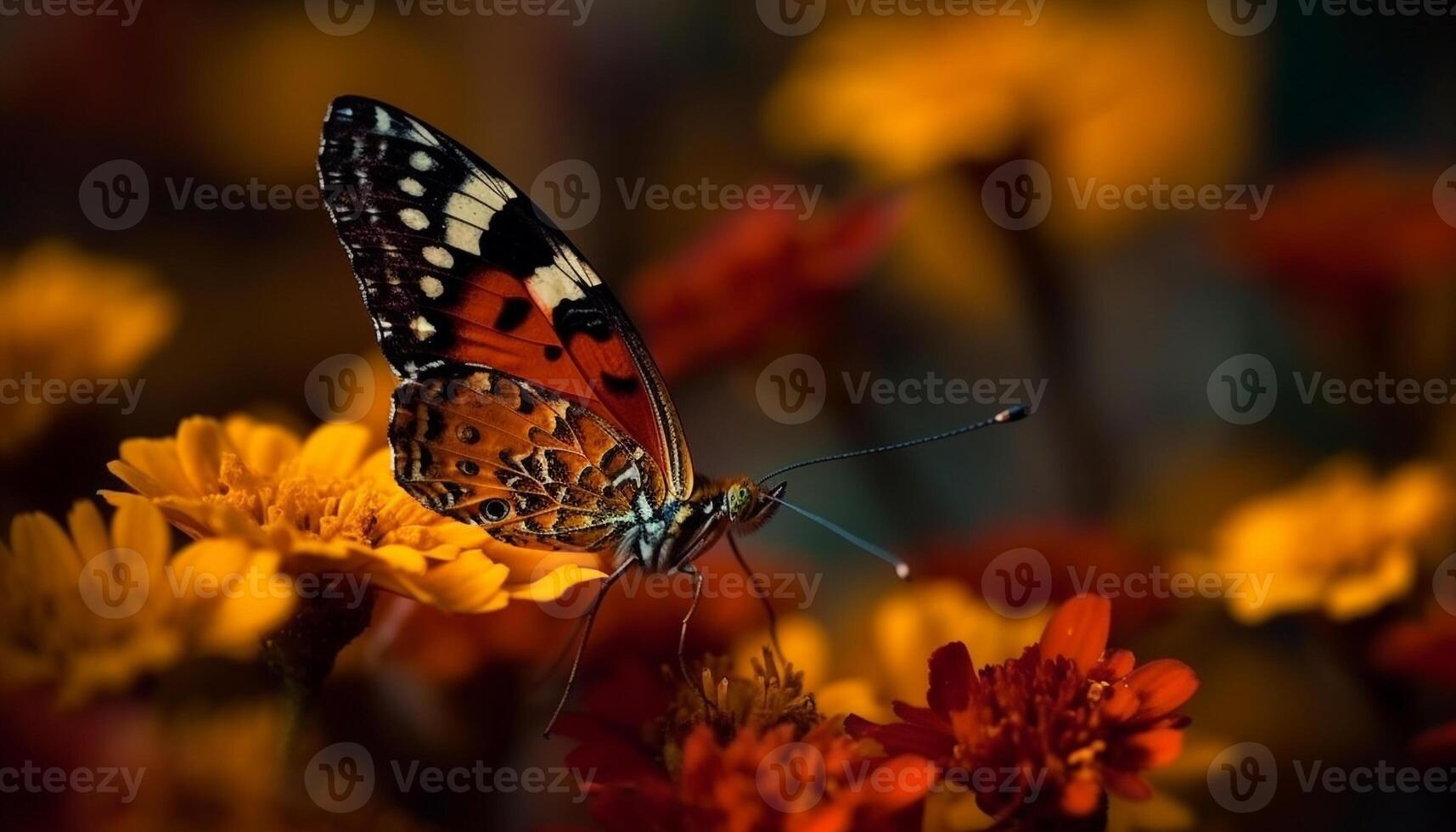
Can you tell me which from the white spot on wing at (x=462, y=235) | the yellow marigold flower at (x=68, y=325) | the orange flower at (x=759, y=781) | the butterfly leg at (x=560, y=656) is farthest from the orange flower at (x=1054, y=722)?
the yellow marigold flower at (x=68, y=325)

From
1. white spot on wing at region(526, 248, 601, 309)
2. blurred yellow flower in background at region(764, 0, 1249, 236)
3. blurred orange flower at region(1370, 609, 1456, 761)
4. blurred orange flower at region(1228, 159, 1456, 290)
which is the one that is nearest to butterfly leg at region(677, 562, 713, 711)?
white spot on wing at region(526, 248, 601, 309)

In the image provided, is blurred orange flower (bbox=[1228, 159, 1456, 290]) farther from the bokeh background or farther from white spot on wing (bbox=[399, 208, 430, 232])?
white spot on wing (bbox=[399, 208, 430, 232])

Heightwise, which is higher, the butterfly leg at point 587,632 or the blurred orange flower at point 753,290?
the blurred orange flower at point 753,290

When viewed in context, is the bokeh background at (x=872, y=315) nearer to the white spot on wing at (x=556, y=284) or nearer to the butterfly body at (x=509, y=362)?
the butterfly body at (x=509, y=362)

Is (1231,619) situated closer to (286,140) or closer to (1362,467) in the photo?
(1362,467)

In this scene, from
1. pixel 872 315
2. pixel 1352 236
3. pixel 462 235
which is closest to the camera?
pixel 462 235

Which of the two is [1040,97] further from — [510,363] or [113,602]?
[113,602]

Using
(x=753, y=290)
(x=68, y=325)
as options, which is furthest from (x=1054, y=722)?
(x=68, y=325)
